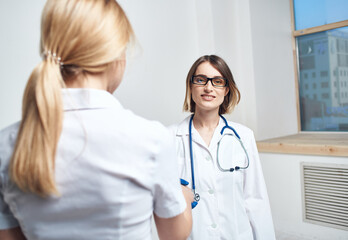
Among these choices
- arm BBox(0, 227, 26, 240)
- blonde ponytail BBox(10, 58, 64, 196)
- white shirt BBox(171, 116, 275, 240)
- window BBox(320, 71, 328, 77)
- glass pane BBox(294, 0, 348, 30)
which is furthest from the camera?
window BBox(320, 71, 328, 77)

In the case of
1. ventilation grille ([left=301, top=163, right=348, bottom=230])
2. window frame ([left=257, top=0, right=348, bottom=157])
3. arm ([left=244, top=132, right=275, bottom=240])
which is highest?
window frame ([left=257, top=0, right=348, bottom=157])

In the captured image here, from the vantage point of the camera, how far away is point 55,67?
568mm

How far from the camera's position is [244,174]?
1414 mm

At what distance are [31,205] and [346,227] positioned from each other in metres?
2.39

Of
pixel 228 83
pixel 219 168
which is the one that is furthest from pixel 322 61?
pixel 219 168

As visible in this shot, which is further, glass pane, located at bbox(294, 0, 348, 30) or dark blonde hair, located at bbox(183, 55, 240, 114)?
glass pane, located at bbox(294, 0, 348, 30)

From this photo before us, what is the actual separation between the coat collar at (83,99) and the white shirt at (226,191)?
846 mm

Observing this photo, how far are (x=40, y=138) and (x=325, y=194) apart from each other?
2376 mm

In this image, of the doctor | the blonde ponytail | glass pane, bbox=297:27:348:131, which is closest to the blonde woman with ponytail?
the blonde ponytail

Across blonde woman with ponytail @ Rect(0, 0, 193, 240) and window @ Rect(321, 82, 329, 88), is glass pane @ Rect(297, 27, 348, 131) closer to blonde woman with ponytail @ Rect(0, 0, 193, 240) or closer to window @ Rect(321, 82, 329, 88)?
window @ Rect(321, 82, 329, 88)

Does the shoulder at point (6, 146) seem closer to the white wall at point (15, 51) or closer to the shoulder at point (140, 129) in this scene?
the shoulder at point (140, 129)

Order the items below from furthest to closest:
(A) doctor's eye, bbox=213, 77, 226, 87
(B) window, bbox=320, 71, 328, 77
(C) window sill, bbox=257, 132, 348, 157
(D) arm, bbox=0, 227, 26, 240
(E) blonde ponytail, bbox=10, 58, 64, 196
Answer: (B) window, bbox=320, 71, 328, 77, (C) window sill, bbox=257, 132, 348, 157, (A) doctor's eye, bbox=213, 77, 226, 87, (D) arm, bbox=0, 227, 26, 240, (E) blonde ponytail, bbox=10, 58, 64, 196

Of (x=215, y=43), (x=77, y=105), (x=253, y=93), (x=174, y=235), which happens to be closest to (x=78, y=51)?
(x=77, y=105)

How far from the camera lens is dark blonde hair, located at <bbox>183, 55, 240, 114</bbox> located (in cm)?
145
